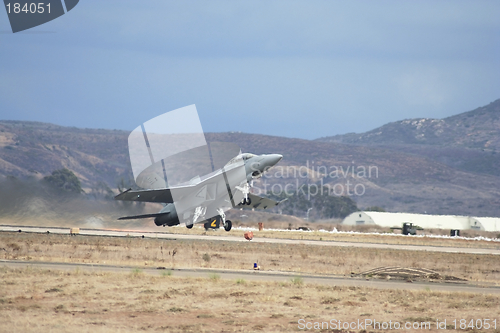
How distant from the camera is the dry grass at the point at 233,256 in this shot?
34.0 meters

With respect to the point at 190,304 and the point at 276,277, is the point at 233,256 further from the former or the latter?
the point at 190,304

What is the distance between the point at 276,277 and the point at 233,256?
10165 mm

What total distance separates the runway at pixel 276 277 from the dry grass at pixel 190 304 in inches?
65.4

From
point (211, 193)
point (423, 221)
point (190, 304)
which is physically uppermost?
point (211, 193)

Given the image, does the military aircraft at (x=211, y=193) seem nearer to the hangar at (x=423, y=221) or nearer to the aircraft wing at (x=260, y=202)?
the aircraft wing at (x=260, y=202)

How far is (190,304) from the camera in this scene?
20.9 metres

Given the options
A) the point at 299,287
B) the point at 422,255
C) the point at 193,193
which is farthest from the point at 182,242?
the point at 299,287

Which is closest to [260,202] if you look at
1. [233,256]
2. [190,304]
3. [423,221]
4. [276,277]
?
[233,256]

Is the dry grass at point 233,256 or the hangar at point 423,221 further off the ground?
the dry grass at point 233,256

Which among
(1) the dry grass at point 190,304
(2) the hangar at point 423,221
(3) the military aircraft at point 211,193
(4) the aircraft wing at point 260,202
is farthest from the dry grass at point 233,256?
(2) the hangar at point 423,221

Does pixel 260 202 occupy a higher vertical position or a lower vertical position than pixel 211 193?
lower

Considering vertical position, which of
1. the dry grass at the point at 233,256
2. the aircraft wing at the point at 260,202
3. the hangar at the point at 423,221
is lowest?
the hangar at the point at 423,221

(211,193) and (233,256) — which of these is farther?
(233,256)

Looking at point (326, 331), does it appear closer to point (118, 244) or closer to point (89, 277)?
point (89, 277)
